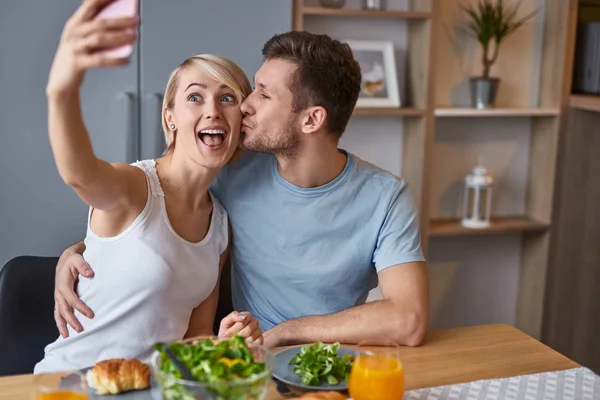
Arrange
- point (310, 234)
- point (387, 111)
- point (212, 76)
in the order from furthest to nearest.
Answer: point (387, 111) → point (310, 234) → point (212, 76)

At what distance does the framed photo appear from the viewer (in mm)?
3100

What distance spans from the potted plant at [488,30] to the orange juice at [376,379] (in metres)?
2.07

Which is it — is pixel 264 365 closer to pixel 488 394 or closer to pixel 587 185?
pixel 488 394

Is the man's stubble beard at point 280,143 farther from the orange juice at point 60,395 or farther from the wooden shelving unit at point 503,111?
the wooden shelving unit at point 503,111

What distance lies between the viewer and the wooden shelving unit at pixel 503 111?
3070 mm

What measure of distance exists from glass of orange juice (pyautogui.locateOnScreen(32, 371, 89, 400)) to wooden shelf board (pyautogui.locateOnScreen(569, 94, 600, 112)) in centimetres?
240

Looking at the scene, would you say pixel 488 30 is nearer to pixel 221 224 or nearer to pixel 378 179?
pixel 378 179

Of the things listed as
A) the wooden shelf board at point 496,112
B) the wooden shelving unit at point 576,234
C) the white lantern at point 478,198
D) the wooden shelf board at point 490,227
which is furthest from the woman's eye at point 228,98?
the wooden shelving unit at point 576,234

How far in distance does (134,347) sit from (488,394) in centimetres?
77

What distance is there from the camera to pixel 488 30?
3.16 meters

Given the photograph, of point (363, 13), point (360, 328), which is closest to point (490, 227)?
point (363, 13)

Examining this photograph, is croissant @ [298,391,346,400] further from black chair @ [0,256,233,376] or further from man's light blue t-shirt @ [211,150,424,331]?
black chair @ [0,256,233,376]

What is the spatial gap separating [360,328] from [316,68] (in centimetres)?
66

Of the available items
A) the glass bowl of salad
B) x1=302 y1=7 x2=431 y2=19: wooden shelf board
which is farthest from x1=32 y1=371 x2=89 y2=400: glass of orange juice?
x1=302 y1=7 x2=431 y2=19: wooden shelf board
